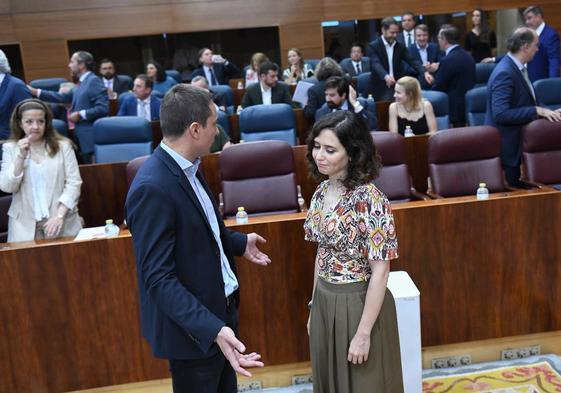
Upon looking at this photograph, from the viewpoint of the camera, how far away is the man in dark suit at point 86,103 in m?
4.20

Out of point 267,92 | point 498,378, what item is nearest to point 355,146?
point 498,378

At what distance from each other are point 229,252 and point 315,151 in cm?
37

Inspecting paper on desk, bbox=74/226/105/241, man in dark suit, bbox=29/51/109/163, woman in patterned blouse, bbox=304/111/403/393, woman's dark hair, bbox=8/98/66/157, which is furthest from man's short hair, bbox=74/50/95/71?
woman in patterned blouse, bbox=304/111/403/393

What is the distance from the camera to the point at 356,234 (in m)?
1.56

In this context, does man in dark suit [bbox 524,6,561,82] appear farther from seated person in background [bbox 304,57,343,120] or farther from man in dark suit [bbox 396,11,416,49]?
man in dark suit [bbox 396,11,416,49]

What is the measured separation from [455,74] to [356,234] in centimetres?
330

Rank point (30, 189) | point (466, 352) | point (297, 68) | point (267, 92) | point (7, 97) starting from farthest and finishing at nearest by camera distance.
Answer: point (297, 68) → point (267, 92) → point (7, 97) → point (30, 189) → point (466, 352)

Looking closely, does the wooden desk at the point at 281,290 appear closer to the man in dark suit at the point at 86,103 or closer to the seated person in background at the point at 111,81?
the man in dark suit at the point at 86,103

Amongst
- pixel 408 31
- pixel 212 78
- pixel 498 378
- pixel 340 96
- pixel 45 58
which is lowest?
pixel 498 378

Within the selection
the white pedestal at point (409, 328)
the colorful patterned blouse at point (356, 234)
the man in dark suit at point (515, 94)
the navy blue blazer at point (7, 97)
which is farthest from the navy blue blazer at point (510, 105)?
the navy blue blazer at point (7, 97)

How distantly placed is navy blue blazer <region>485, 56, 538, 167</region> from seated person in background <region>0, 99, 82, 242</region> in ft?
6.92

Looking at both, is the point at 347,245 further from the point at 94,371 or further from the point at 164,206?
the point at 94,371

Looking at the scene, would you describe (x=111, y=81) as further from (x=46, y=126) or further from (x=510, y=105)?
(x=510, y=105)

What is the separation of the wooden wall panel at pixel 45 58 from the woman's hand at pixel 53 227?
219 inches
